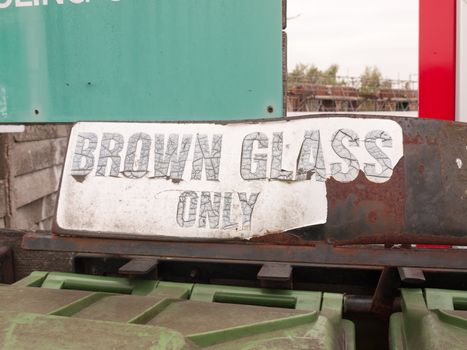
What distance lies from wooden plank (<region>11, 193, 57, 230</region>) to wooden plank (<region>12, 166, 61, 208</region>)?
7cm

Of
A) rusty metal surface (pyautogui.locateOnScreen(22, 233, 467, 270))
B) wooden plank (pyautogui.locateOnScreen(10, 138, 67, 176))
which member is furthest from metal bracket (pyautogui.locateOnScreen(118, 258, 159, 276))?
wooden plank (pyautogui.locateOnScreen(10, 138, 67, 176))

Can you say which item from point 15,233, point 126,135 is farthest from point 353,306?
point 15,233

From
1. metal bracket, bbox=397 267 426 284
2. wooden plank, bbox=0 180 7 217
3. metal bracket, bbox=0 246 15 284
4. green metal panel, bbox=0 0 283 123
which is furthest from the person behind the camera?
wooden plank, bbox=0 180 7 217

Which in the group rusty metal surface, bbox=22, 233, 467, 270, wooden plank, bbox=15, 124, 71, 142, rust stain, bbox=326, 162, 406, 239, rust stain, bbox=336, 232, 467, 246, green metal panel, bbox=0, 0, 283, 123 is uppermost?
green metal panel, bbox=0, 0, 283, 123

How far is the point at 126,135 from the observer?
1.70 metres

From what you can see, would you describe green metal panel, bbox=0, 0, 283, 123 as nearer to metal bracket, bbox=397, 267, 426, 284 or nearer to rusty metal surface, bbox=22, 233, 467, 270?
metal bracket, bbox=397, 267, 426, 284

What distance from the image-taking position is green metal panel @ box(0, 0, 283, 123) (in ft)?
10.1

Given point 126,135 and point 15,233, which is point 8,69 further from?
point 126,135

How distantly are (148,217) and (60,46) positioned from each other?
82.5 inches

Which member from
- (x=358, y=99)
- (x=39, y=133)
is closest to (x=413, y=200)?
(x=39, y=133)

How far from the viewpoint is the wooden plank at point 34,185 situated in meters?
4.43

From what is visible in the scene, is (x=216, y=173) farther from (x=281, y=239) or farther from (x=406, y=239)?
(x=406, y=239)

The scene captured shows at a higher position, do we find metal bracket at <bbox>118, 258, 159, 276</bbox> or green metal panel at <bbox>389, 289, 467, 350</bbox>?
metal bracket at <bbox>118, 258, 159, 276</bbox>

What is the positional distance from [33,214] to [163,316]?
371 centimetres
